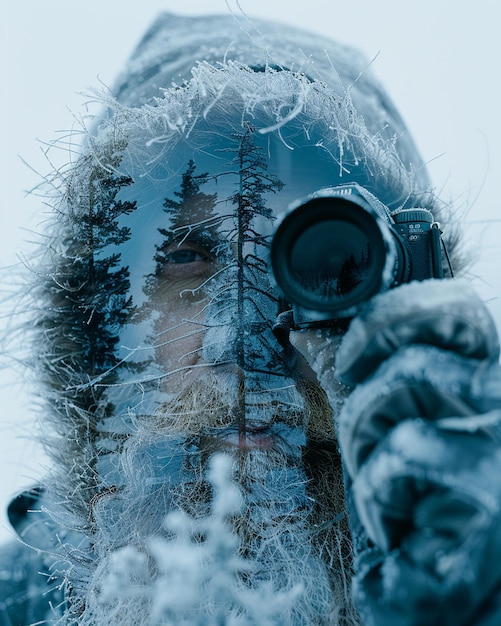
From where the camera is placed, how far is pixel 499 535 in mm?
480

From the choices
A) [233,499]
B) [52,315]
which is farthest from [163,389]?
[233,499]

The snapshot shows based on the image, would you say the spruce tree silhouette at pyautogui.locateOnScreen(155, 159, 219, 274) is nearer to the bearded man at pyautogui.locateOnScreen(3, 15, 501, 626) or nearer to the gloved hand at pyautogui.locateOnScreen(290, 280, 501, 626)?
the bearded man at pyautogui.locateOnScreen(3, 15, 501, 626)

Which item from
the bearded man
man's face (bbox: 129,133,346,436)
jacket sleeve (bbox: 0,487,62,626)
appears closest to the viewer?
the bearded man

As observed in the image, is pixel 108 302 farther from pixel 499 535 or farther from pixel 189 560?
pixel 499 535

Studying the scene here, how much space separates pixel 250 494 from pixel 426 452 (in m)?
0.50

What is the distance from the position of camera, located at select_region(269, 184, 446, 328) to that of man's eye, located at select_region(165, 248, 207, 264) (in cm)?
40

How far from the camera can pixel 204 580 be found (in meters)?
0.78

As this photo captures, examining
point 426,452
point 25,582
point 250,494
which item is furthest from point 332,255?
point 25,582

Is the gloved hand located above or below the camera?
below

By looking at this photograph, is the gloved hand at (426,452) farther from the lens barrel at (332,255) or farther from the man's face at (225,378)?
the man's face at (225,378)

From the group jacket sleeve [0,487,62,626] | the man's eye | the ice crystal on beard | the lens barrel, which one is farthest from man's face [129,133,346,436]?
jacket sleeve [0,487,62,626]

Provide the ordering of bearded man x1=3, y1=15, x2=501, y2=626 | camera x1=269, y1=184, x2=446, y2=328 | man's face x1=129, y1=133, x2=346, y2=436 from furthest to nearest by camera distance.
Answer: man's face x1=129, y1=133, x2=346, y2=436
bearded man x1=3, y1=15, x2=501, y2=626
camera x1=269, y1=184, x2=446, y2=328

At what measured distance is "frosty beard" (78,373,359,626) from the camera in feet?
2.94

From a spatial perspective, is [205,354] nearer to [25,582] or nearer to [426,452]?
[426,452]
